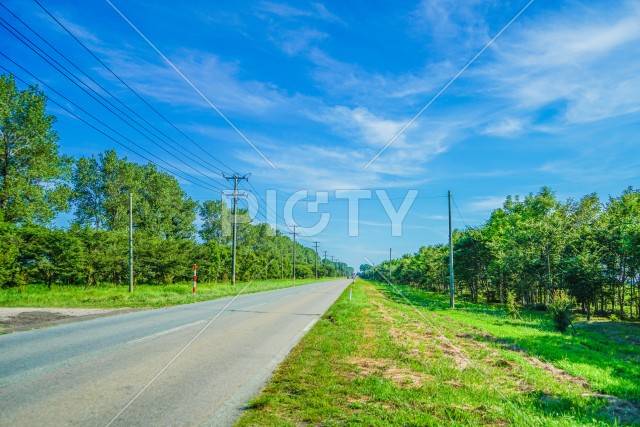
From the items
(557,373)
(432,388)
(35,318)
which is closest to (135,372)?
(432,388)

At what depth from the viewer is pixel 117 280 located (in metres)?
34.2

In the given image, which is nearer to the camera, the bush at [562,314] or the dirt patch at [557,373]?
the dirt patch at [557,373]

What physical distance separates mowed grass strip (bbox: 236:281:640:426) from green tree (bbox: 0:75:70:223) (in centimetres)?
3023

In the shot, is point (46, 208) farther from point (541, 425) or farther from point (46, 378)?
point (541, 425)

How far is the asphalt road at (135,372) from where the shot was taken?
4.46 m

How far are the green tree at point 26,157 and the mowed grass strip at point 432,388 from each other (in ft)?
99.2

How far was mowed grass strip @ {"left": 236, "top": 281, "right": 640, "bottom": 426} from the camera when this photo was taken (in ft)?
15.2

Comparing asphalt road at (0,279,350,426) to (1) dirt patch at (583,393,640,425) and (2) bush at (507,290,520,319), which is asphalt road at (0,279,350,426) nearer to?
(1) dirt patch at (583,393,640,425)

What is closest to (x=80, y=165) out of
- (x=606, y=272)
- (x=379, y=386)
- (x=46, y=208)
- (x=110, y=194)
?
(x=110, y=194)

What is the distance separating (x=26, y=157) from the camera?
30.2 m

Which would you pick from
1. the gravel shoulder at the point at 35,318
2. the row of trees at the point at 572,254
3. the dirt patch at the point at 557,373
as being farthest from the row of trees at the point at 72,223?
the dirt patch at the point at 557,373


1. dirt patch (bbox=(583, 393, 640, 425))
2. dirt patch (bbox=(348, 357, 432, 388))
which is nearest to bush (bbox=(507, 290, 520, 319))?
dirt patch (bbox=(583, 393, 640, 425))

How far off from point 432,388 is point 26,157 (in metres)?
36.8

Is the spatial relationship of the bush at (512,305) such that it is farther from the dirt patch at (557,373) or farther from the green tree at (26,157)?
the green tree at (26,157)
